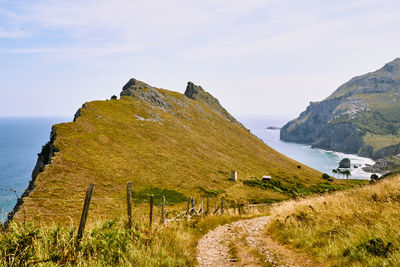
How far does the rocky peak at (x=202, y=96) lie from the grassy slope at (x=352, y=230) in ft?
412

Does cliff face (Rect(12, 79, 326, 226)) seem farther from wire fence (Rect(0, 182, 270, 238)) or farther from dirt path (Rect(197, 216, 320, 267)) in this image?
dirt path (Rect(197, 216, 320, 267))

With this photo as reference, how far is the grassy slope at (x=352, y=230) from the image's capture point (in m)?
6.25

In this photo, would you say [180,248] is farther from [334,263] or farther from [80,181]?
[80,181]

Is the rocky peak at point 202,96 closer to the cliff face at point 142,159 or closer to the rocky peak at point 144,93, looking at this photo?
the cliff face at point 142,159

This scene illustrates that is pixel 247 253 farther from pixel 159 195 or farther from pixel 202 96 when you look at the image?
pixel 202 96

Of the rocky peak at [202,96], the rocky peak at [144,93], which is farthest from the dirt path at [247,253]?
the rocky peak at [202,96]

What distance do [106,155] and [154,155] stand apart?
13571mm

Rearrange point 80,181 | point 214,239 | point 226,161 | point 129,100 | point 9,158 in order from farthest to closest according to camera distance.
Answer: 1. point 9,158
2. point 129,100
3. point 226,161
4. point 80,181
5. point 214,239

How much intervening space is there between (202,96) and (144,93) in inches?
1957

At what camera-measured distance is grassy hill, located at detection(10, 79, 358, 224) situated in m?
33.3

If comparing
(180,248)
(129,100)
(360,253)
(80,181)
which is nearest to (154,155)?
(80,181)

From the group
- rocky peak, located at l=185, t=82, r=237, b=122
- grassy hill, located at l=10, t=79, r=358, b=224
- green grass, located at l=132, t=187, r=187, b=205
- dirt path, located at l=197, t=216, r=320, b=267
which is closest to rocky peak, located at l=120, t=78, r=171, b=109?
grassy hill, located at l=10, t=79, r=358, b=224

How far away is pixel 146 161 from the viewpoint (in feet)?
186

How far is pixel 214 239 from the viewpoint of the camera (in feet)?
43.4
